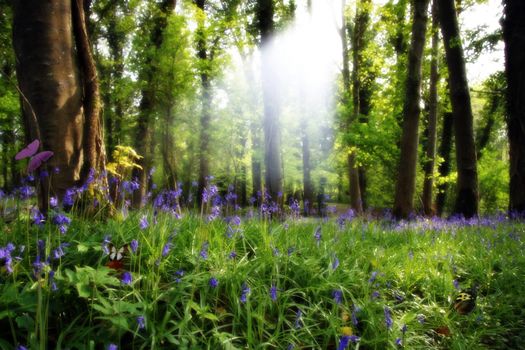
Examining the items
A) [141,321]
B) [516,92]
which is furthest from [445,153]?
[141,321]

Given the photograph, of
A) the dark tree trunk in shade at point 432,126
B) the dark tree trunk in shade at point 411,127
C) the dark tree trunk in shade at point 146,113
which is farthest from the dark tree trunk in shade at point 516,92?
the dark tree trunk in shade at point 146,113

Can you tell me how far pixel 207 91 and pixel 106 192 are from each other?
52.7 ft

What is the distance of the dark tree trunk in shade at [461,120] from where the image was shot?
29.7ft

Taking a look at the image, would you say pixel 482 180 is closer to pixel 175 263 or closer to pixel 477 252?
pixel 477 252

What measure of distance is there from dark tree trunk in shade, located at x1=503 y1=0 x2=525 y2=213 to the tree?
899cm

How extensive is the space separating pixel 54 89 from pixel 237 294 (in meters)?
2.83

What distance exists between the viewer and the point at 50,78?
3.55 metres

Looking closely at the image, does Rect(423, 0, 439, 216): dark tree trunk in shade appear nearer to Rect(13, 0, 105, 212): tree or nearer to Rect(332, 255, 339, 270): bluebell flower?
Rect(332, 255, 339, 270): bluebell flower

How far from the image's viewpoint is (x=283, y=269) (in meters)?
2.90

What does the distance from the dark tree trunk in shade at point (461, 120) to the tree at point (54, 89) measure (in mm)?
8779

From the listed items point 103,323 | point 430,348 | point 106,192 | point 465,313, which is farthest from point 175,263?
point 465,313

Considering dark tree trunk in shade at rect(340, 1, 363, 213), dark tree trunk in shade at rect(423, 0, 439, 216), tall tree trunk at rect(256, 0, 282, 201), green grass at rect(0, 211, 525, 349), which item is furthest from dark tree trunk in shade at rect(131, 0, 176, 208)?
green grass at rect(0, 211, 525, 349)

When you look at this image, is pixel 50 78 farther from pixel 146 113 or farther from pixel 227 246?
pixel 146 113

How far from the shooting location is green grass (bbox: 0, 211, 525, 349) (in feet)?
6.01
